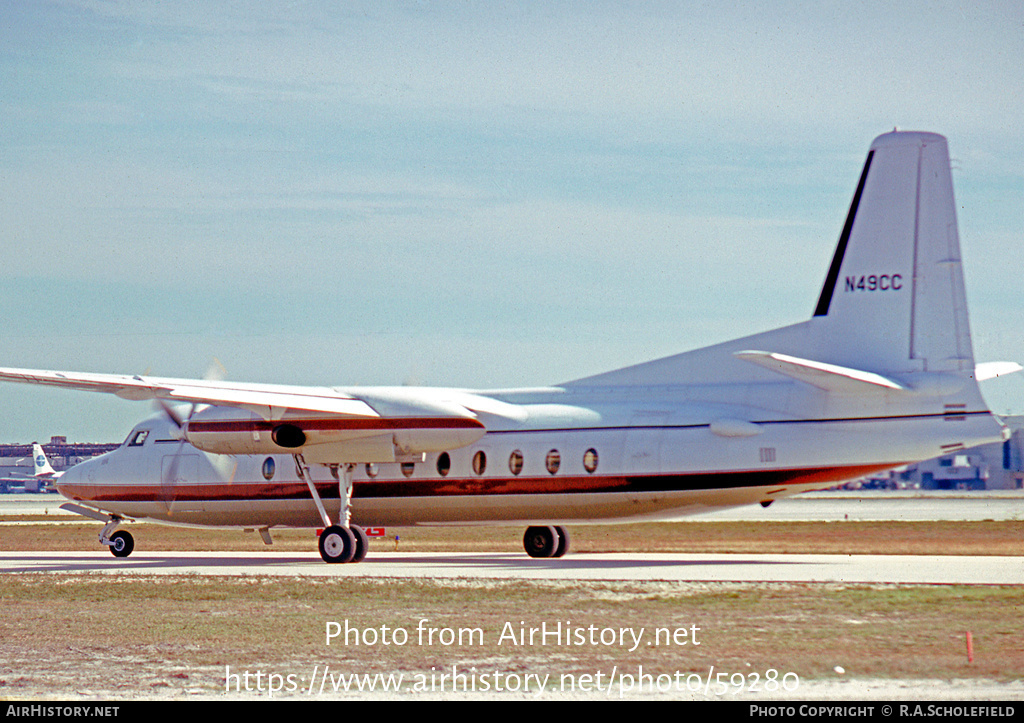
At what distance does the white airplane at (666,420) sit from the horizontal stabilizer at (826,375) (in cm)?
6

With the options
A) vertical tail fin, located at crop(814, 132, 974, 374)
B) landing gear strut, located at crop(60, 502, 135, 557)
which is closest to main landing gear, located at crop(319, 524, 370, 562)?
landing gear strut, located at crop(60, 502, 135, 557)

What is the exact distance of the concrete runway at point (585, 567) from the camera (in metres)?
22.9

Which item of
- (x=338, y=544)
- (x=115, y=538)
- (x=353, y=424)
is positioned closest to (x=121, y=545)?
(x=115, y=538)

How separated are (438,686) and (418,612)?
20.8 feet

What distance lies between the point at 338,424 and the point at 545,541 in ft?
20.5

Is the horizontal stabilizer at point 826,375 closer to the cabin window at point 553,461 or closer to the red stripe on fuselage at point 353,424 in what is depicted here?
the cabin window at point 553,461

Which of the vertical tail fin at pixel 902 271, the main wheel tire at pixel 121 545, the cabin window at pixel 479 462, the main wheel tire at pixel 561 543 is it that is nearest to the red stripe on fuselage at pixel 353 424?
the cabin window at pixel 479 462

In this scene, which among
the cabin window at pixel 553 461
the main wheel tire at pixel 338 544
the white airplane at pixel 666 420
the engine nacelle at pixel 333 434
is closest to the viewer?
the white airplane at pixel 666 420

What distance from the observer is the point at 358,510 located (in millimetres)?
29766

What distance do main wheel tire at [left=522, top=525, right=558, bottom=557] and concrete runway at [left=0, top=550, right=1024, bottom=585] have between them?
402 millimetres

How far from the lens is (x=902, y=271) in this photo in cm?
2583

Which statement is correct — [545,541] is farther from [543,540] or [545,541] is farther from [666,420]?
[666,420]

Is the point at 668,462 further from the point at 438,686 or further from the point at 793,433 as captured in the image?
the point at 438,686
